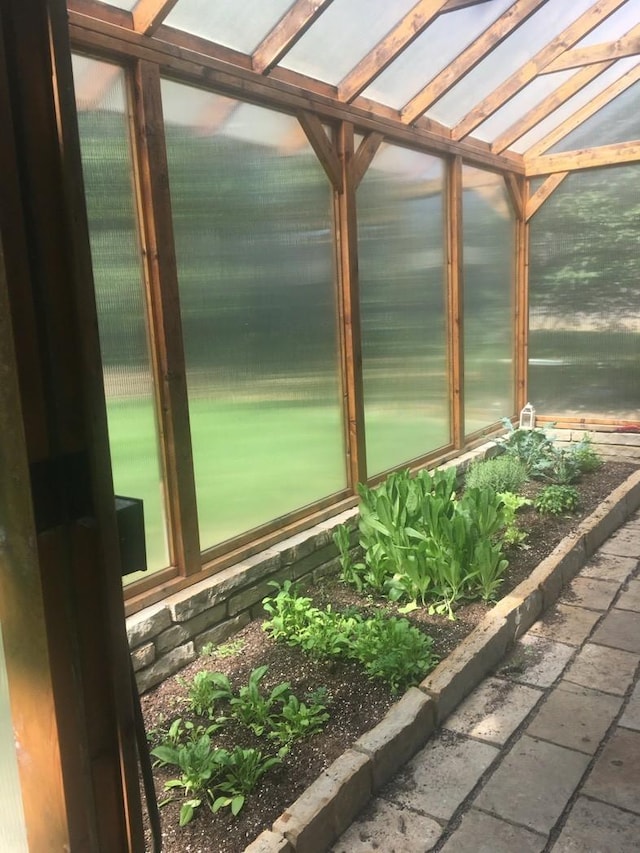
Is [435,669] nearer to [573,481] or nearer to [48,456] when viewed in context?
[48,456]

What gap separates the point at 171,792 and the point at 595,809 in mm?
1371

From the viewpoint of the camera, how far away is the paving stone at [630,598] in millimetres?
3641

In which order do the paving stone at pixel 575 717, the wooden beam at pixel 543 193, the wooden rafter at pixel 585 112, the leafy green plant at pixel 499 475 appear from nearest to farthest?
the paving stone at pixel 575 717 < the leafy green plant at pixel 499 475 < the wooden rafter at pixel 585 112 < the wooden beam at pixel 543 193

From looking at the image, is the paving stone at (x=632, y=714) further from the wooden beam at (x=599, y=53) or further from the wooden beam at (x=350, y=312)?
the wooden beam at (x=599, y=53)

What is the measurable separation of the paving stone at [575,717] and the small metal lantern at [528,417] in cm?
389

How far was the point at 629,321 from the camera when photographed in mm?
6527

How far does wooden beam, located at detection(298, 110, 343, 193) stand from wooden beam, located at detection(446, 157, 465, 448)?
1.67 m

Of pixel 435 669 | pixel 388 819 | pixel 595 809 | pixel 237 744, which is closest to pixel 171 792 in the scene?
pixel 237 744

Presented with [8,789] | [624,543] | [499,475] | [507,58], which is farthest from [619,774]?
[507,58]

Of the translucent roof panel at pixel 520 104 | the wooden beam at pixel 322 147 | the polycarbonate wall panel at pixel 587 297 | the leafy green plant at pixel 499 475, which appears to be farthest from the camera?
the polycarbonate wall panel at pixel 587 297

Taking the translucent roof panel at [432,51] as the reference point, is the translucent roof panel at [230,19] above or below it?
below

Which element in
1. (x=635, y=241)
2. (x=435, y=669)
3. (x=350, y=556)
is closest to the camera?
(x=435, y=669)

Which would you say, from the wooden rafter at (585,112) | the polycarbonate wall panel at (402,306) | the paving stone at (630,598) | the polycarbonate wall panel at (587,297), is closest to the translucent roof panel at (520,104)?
the wooden rafter at (585,112)

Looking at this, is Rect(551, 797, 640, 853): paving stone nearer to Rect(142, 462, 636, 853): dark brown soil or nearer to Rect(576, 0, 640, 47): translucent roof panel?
Rect(142, 462, 636, 853): dark brown soil
